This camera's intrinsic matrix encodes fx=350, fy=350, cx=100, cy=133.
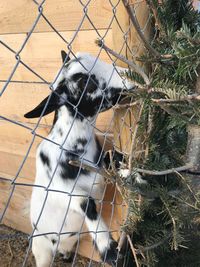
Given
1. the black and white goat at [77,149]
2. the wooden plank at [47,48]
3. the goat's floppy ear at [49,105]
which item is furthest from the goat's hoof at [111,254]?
the wooden plank at [47,48]

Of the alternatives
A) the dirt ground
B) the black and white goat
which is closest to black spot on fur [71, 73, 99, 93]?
the black and white goat

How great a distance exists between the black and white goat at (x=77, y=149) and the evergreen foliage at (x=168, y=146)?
0.56 feet

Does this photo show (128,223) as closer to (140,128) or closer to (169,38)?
(140,128)

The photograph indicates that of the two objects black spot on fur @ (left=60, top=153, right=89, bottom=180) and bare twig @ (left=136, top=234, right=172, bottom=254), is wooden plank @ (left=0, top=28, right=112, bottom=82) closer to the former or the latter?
black spot on fur @ (left=60, top=153, right=89, bottom=180)

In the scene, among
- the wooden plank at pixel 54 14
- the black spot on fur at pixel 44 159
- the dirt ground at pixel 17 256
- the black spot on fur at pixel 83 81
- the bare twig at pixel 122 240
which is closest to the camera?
the bare twig at pixel 122 240

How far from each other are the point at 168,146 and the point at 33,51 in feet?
2.86

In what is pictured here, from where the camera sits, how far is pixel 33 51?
171 cm

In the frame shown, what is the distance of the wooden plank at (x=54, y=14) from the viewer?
→ 4.67 feet

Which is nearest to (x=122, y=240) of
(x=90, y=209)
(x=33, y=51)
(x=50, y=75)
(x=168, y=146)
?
(x=90, y=209)

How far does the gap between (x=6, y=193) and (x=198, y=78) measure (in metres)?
1.95

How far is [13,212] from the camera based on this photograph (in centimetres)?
256

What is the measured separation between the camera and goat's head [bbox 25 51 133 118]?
1.27 m

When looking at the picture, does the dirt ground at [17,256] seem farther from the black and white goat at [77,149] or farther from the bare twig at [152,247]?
the bare twig at [152,247]

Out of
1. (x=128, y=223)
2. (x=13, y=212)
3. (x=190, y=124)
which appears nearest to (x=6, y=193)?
(x=13, y=212)
